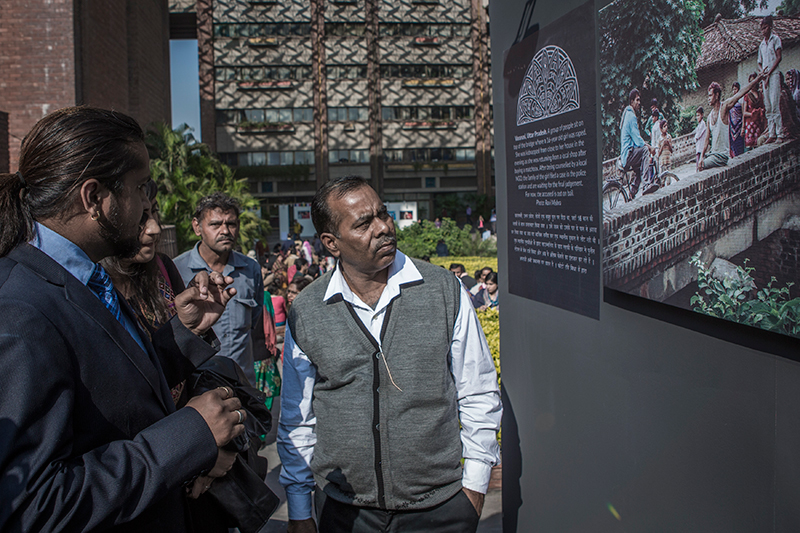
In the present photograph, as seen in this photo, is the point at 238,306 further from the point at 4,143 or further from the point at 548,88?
the point at 4,143

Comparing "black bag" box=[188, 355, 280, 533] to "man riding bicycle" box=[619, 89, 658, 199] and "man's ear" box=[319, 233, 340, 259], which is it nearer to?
"man's ear" box=[319, 233, 340, 259]

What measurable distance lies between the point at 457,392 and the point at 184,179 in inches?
628

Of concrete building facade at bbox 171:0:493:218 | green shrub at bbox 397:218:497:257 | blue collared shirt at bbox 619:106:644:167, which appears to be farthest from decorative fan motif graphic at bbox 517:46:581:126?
concrete building facade at bbox 171:0:493:218

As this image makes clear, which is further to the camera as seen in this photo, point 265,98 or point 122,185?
point 265,98

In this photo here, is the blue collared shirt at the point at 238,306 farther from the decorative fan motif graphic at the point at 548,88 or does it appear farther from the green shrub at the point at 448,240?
the green shrub at the point at 448,240

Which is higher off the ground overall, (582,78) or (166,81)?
(166,81)

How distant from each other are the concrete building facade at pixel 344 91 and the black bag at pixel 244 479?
40.9 meters

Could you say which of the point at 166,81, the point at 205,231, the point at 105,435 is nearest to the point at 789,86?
the point at 105,435

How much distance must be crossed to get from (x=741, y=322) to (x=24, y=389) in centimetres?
170

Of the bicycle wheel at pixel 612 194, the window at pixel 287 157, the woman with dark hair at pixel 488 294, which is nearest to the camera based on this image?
the bicycle wheel at pixel 612 194

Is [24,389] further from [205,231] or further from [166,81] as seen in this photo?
[166,81]

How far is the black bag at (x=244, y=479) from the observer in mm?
1638

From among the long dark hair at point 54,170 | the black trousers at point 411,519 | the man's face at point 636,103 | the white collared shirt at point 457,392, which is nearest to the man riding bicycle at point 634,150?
the man's face at point 636,103

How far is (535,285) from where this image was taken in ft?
9.13
